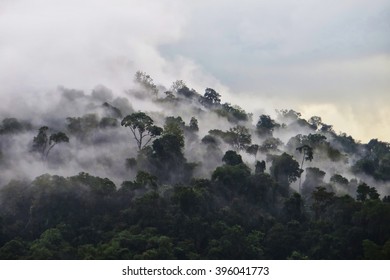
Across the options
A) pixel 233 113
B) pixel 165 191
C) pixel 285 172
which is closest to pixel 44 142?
pixel 165 191

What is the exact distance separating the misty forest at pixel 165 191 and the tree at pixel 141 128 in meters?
0.16

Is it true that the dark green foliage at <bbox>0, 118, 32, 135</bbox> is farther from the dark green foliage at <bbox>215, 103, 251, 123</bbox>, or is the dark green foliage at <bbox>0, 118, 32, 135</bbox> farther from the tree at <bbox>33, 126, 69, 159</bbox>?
the dark green foliage at <bbox>215, 103, 251, 123</bbox>

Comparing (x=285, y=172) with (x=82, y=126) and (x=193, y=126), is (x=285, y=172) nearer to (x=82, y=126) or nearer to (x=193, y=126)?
(x=193, y=126)

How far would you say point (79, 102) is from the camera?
7656 centimetres

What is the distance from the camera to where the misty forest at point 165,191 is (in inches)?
1700

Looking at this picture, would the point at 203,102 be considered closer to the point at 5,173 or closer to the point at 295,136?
the point at 295,136

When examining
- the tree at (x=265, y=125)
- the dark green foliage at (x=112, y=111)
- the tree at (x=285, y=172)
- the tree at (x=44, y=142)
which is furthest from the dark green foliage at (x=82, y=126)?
the tree at (x=265, y=125)

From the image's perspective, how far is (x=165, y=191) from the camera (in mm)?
50719

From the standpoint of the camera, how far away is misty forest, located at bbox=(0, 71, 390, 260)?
43.2 m

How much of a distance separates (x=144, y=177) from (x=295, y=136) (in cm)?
3233

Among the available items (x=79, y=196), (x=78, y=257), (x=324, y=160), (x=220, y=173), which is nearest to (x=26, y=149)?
(x=79, y=196)

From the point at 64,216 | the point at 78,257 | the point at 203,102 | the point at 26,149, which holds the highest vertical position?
the point at 203,102

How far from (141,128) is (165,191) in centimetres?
1555

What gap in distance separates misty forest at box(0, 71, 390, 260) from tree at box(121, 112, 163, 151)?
6.4 inches
